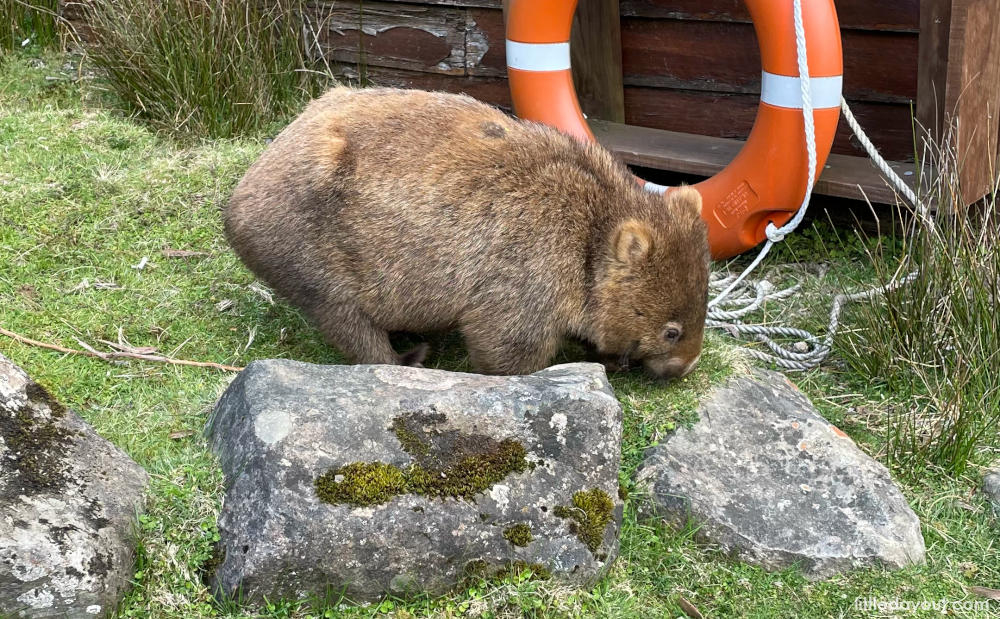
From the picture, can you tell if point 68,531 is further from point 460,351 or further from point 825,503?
point 825,503

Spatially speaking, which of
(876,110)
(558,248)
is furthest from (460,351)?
(876,110)

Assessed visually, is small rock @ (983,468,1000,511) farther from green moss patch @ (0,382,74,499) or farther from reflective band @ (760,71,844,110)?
green moss patch @ (0,382,74,499)

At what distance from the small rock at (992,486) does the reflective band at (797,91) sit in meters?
1.61

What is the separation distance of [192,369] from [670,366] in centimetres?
174

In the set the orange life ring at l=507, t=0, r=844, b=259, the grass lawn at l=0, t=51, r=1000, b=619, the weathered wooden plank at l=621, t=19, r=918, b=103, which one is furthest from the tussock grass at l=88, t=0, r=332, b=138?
the weathered wooden plank at l=621, t=19, r=918, b=103

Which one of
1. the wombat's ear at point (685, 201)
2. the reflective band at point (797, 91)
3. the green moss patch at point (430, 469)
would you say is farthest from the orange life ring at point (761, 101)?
the green moss patch at point (430, 469)

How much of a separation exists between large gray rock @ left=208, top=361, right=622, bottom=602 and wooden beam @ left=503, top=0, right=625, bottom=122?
300 cm

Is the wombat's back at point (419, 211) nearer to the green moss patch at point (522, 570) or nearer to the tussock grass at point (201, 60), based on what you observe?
the green moss patch at point (522, 570)

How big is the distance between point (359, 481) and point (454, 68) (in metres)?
3.92

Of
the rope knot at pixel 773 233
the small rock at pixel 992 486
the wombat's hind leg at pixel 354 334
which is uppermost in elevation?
the wombat's hind leg at pixel 354 334

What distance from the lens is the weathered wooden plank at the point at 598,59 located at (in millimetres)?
5316

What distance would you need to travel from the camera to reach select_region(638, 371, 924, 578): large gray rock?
9.76ft

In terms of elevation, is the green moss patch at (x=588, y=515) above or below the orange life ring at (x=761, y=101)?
below

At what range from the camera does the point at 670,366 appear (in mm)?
3424
